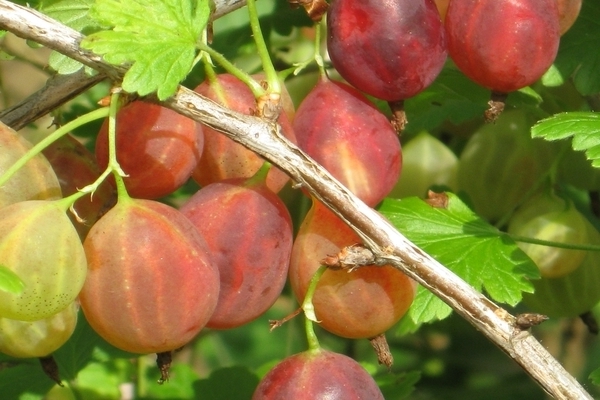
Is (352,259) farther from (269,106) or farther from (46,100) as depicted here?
(46,100)

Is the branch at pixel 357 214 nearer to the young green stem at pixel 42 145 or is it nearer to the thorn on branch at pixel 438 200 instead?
the young green stem at pixel 42 145

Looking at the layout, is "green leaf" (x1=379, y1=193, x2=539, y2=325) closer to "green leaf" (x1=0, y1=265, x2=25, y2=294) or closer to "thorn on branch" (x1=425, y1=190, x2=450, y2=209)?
"thorn on branch" (x1=425, y1=190, x2=450, y2=209)

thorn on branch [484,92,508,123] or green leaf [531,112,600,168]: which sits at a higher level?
thorn on branch [484,92,508,123]

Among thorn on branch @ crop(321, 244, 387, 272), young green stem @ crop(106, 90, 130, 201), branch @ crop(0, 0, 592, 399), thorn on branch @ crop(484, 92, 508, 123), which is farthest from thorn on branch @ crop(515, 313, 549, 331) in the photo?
young green stem @ crop(106, 90, 130, 201)

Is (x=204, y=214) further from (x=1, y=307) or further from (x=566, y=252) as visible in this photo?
(x=566, y=252)

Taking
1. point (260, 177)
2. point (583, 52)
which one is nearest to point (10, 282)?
point (260, 177)
